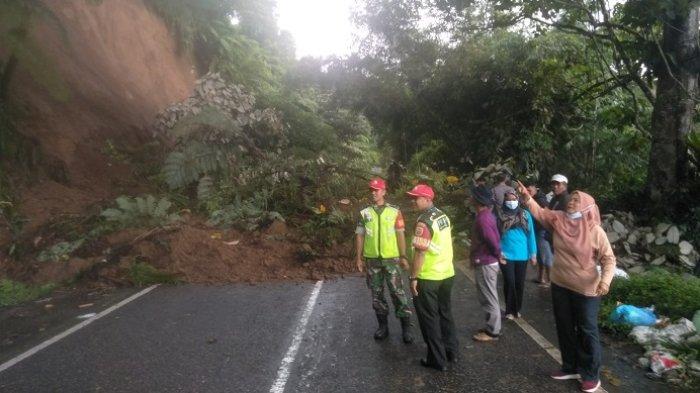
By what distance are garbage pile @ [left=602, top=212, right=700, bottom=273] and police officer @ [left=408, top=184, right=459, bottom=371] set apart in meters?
5.60

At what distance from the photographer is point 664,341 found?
5238 mm

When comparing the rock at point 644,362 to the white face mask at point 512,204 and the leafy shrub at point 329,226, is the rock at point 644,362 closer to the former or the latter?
the white face mask at point 512,204

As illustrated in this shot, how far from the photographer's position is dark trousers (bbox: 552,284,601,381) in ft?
14.6

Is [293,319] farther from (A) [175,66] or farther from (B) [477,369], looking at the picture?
(A) [175,66]

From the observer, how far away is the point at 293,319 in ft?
22.5

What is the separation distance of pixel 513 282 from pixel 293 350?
2.81 metres

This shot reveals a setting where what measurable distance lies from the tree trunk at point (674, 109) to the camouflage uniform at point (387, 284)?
23.4 feet

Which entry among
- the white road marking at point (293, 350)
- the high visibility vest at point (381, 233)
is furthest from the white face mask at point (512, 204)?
the white road marking at point (293, 350)

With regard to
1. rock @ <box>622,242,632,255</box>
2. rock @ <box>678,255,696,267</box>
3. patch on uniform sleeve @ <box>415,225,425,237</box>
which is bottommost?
rock @ <box>678,255,696,267</box>

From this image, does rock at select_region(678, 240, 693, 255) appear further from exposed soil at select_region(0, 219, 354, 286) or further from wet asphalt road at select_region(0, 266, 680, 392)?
exposed soil at select_region(0, 219, 354, 286)

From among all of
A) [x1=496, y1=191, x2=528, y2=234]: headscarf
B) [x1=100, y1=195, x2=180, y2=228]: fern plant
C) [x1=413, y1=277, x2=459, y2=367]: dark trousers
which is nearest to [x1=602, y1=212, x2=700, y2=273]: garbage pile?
[x1=496, y1=191, x2=528, y2=234]: headscarf

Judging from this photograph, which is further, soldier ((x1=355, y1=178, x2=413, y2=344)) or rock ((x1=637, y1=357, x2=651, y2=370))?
soldier ((x1=355, y1=178, x2=413, y2=344))

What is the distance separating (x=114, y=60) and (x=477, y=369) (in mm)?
16020

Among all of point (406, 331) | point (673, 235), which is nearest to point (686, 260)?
point (673, 235)
